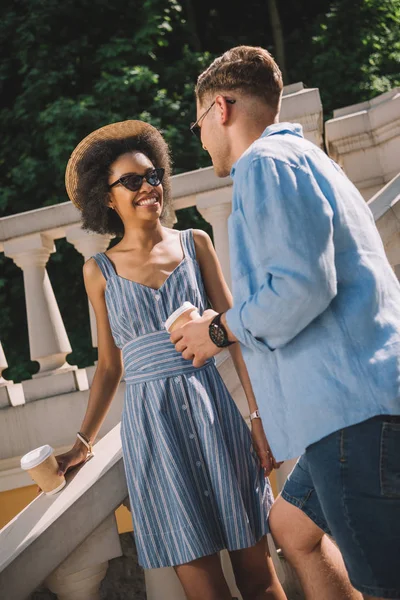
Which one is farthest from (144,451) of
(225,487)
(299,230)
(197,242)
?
(299,230)

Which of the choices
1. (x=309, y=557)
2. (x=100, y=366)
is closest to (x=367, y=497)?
(x=309, y=557)

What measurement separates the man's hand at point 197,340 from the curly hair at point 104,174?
0.84 meters

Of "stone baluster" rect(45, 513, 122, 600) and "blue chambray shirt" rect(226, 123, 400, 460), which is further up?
"blue chambray shirt" rect(226, 123, 400, 460)

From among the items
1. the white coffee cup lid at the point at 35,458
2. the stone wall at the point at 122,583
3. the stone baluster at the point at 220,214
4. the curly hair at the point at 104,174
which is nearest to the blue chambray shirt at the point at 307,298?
the white coffee cup lid at the point at 35,458

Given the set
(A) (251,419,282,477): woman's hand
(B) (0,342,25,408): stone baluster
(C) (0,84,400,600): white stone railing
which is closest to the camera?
(A) (251,419,282,477): woman's hand

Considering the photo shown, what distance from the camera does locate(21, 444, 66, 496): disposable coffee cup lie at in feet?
6.31

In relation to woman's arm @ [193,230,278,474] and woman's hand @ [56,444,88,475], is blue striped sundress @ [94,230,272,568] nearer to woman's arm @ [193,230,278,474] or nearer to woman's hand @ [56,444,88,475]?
woman's arm @ [193,230,278,474]

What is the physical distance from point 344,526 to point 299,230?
0.61 meters

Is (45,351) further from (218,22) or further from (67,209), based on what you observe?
(218,22)

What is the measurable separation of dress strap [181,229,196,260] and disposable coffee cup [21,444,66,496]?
744mm

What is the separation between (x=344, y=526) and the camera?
138 centimetres

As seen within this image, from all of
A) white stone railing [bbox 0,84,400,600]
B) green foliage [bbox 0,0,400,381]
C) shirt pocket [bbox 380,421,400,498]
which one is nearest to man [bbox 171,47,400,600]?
shirt pocket [bbox 380,421,400,498]

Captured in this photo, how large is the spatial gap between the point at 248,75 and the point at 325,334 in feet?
2.32

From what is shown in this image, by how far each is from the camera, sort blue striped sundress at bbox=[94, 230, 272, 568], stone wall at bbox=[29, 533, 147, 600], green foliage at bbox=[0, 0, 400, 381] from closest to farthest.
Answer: blue striped sundress at bbox=[94, 230, 272, 568]
stone wall at bbox=[29, 533, 147, 600]
green foliage at bbox=[0, 0, 400, 381]
